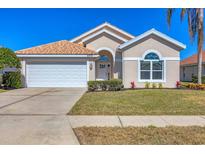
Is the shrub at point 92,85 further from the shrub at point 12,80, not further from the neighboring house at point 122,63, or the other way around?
the shrub at point 12,80

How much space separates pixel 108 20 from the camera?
2347 cm

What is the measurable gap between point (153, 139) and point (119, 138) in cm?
78

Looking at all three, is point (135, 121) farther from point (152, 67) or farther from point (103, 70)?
point (103, 70)

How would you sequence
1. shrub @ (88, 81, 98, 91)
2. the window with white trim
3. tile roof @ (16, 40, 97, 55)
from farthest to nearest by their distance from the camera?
1. tile roof @ (16, 40, 97, 55)
2. the window with white trim
3. shrub @ (88, 81, 98, 91)

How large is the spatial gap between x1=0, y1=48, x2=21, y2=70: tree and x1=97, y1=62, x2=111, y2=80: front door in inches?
325

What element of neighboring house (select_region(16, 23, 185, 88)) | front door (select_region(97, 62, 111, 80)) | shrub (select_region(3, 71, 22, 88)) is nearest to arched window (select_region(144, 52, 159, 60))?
neighboring house (select_region(16, 23, 185, 88))

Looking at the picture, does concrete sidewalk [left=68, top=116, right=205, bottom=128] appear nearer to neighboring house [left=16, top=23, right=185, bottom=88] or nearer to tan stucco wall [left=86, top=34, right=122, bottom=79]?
neighboring house [left=16, top=23, right=185, bottom=88]

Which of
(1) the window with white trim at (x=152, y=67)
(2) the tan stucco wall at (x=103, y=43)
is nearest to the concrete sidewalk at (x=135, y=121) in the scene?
(1) the window with white trim at (x=152, y=67)

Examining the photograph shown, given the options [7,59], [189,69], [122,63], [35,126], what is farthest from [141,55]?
[189,69]

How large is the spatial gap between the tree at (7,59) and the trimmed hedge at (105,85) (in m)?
6.49

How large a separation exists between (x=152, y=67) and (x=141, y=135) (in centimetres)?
1263

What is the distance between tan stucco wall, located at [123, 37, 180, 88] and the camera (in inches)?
664

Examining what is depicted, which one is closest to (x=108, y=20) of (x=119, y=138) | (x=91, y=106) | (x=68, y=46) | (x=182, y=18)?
(x=68, y=46)
